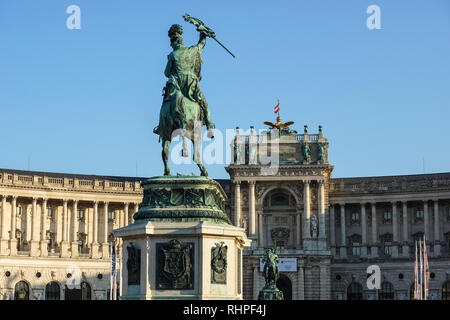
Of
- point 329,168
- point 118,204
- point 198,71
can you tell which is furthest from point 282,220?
point 198,71

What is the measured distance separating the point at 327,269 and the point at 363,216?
31.8 ft

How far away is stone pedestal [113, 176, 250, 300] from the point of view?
28672mm

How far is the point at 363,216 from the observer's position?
113 m

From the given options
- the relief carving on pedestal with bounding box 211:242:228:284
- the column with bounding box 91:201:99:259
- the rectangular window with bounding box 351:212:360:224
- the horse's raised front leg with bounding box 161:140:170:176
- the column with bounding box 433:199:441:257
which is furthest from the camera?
the rectangular window with bounding box 351:212:360:224

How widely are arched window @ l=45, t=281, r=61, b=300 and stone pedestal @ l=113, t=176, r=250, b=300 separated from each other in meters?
77.0

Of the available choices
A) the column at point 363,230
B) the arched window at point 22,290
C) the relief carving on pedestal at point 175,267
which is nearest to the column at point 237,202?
the column at point 363,230

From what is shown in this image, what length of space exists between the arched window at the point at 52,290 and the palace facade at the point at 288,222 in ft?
0.40

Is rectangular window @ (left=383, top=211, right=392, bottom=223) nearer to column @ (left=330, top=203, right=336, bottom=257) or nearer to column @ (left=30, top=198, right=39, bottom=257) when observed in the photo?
column @ (left=330, top=203, right=336, bottom=257)

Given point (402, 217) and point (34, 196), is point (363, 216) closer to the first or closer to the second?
point (402, 217)

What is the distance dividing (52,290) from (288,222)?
104 feet

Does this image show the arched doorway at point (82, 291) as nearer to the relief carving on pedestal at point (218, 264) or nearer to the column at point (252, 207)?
the column at point (252, 207)

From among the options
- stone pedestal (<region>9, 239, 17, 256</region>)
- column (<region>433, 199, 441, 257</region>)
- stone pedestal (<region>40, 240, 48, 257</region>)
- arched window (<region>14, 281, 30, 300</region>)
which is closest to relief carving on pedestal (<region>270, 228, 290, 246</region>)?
column (<region>433, 199, 441, 257</region>)

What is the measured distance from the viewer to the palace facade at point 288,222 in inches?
4154

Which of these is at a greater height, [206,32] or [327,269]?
[206,32]
